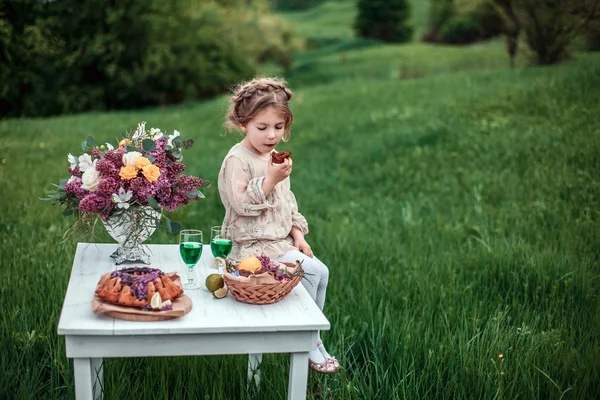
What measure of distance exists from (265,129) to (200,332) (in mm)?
1214

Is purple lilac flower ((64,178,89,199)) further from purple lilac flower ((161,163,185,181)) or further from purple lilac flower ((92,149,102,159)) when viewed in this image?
purple lilac flower ((161,163,185,181))

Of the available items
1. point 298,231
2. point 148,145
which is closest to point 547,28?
point 298,231

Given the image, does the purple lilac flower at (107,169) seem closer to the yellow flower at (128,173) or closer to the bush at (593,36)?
the yellow flower at (128,173)

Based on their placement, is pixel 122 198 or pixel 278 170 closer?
pixel 122 198

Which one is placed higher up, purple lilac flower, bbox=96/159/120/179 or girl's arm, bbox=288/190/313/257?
purple lilac flower, bbox=96/159/120/179

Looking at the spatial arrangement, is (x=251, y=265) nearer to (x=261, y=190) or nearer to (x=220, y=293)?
(x=220, y=293)

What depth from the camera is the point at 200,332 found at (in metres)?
2.40

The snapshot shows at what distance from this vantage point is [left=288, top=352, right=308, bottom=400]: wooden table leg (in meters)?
2.56

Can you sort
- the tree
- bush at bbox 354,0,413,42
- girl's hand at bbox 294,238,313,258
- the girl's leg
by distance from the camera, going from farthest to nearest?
bush at bbox 354,0,413,42, the tree, girl's hand at bbox 294,238,313,258, the girl's leg

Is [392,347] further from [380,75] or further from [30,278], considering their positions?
[380,75]

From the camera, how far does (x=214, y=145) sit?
11.0m

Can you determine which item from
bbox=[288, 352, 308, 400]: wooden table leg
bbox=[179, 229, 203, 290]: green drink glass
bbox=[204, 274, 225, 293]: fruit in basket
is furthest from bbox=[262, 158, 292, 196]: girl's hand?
bbox=[288, 352, 308, 400]: wooden table leg

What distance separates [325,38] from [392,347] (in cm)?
3311

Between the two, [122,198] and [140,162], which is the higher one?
[140,162]
